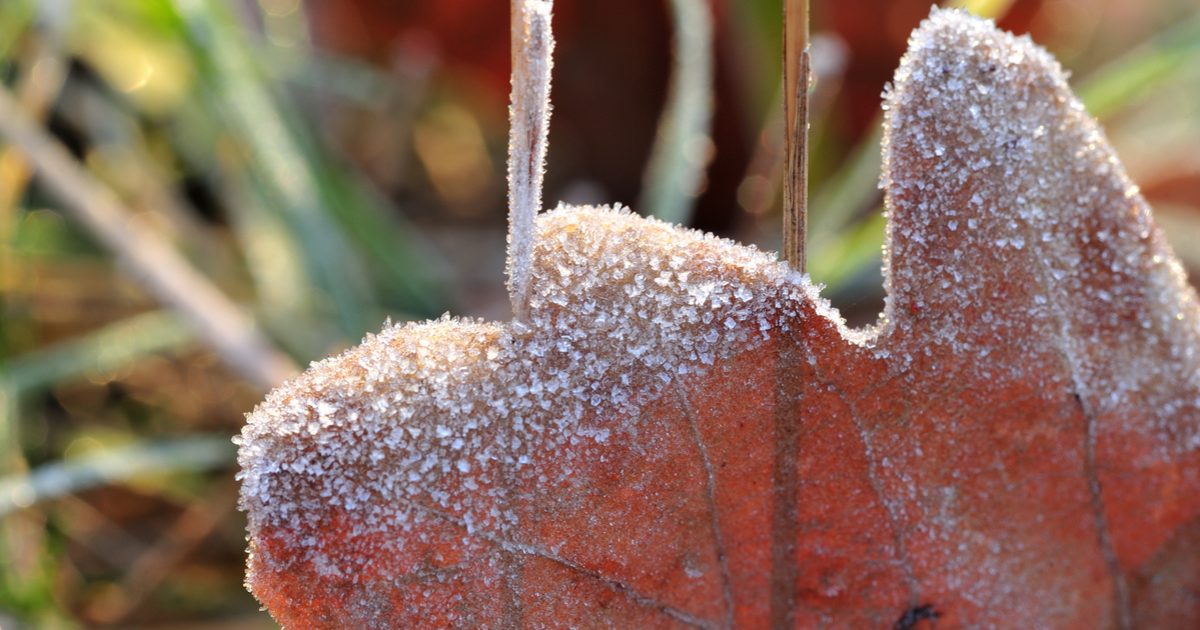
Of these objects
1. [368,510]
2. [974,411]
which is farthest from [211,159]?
[974,411]

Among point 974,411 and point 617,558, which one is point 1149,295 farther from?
point 617,558

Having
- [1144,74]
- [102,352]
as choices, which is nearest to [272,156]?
[102,352]

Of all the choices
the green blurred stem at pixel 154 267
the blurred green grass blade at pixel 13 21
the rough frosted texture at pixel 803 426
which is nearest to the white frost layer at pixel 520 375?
the rough frosted texture at pixel 803 426

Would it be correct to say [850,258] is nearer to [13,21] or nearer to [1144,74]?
[1144,74]

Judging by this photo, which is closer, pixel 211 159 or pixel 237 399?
pixel 237 399

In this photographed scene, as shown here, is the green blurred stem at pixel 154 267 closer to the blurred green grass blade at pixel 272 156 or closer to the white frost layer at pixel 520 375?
the blurred green grass blade at pixel 272 156

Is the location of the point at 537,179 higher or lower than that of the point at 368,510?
higher
